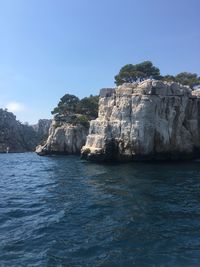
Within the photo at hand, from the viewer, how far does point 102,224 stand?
53.2ft

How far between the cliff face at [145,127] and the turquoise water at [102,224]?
720 inches

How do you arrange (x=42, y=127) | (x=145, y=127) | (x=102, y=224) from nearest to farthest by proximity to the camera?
(x=102, y=224) < (x=145, y=127) < (x=42, y=127)

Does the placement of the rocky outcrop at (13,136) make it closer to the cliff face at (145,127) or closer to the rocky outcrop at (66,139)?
the rocky outcrop at (66,139)

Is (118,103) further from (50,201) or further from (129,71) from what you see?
(50,201)

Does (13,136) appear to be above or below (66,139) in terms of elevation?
above

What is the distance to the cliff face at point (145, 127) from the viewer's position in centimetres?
4628

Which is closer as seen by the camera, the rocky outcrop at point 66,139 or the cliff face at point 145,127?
the cliff face at point 145,127

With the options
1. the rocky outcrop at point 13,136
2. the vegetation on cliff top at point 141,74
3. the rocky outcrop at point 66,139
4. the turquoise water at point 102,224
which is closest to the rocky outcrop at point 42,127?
the rocky outcrop at point 13,136

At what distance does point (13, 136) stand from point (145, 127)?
104175 mm

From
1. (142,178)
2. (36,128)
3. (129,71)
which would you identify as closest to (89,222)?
(142,178)

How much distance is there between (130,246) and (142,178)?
1810cm

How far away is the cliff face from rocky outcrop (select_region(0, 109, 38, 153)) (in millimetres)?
86983

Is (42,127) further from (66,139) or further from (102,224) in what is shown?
(102,224)

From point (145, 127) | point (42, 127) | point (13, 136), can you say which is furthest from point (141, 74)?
point (42, 127)
